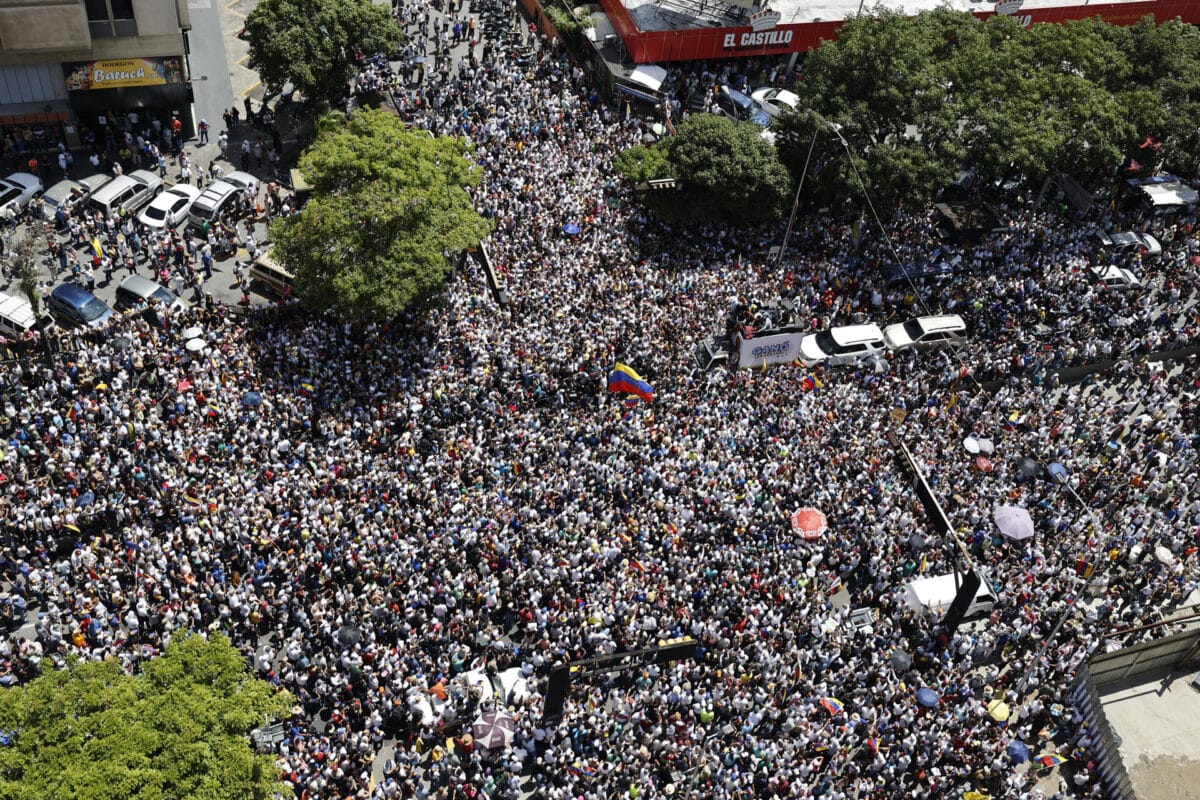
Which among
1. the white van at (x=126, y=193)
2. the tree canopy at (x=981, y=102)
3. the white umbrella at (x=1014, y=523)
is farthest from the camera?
the tree canopy at (x=981, y=102)

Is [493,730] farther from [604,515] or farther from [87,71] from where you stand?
[87,71]

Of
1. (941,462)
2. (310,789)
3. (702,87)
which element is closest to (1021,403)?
(941,462)

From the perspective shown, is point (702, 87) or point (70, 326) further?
point (702, 87)

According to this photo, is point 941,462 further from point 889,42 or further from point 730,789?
point 889,42

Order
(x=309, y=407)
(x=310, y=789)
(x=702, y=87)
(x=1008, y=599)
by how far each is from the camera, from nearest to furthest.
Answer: (x=310, y=789)
(x=1008, y=599)
(x=309, y=407)
(x=702, y=87)

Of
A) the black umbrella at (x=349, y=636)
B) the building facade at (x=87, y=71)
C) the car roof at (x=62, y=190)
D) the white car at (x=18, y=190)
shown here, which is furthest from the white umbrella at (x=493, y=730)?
the building facade at (x=87, y=71)

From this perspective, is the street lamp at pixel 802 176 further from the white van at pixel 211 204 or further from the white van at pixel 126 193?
the white van at pixel 126 193
